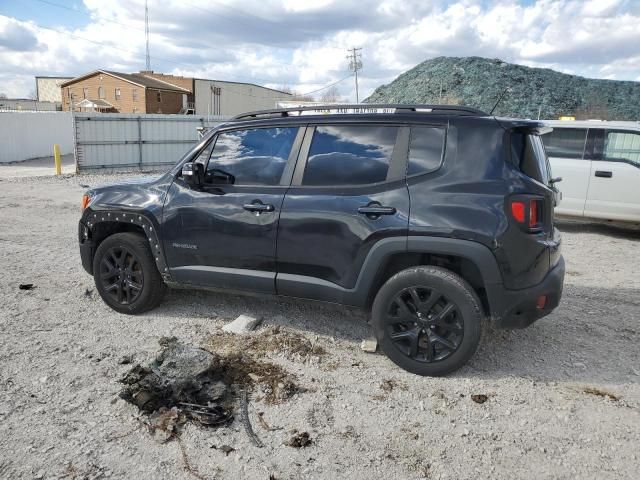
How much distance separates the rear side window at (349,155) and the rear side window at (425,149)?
0.51ft

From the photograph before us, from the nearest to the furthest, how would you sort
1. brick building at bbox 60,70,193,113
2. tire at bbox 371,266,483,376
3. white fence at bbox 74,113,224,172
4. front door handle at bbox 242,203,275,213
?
tire at bbox 371,266,483,376, front door handle at bbox 242,203,275,213, white fence at bbox 74,113,224,172, brick building at bbox 60,70,193,113

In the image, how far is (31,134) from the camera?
25016 millimetres

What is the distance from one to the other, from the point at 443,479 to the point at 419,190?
1.85 m


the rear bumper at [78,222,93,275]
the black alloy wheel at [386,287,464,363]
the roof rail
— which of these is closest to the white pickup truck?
the roof rail

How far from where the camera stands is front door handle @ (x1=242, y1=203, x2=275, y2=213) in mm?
4141

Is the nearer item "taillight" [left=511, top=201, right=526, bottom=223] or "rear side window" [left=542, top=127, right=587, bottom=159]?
"taillight" [left=511, top=201, right=526, bottom=223]

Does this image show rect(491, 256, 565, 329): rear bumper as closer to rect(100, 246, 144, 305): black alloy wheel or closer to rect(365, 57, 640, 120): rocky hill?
rect(100, 246, 144, 305): black alloy wheel

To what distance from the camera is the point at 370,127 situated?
3969mm

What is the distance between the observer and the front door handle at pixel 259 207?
414 centimetres

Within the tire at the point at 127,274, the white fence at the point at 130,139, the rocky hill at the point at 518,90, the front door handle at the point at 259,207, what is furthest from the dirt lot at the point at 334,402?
the rocky hill at the point at 518,90

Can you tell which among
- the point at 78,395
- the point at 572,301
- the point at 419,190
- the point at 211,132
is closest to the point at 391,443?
the point at 419,190

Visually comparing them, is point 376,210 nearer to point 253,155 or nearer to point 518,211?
point 518,211

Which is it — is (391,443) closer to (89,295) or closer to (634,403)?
(634,403)

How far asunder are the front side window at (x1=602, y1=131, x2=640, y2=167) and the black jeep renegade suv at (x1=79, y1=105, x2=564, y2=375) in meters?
5.62
